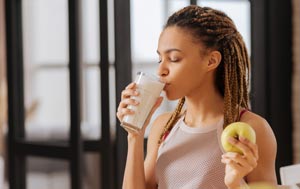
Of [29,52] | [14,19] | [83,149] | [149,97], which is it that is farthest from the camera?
[29,52]

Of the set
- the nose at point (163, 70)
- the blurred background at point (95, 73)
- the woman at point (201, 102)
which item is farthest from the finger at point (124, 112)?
the blurred background at point (95, 73)

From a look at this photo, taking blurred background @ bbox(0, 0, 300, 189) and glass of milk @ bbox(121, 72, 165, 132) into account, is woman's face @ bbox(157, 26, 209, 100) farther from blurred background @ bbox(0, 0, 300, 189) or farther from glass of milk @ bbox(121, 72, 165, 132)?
blurred background @ bbox(0, 0, 300, 189)

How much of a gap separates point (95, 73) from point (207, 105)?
2.06 metres

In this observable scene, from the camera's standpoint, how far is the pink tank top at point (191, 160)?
1255 mm

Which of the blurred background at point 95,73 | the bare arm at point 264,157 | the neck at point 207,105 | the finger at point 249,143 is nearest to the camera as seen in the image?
the finger at point 249,143

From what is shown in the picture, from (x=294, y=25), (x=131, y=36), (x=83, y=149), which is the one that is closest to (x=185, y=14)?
(x=131, y=36)

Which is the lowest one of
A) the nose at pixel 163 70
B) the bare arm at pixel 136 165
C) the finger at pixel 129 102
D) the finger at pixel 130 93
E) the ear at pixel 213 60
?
the bare arm at pixel 136 165

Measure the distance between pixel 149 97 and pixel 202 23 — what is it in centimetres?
21

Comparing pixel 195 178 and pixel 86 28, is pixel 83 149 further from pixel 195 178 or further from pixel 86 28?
pixel 195 178

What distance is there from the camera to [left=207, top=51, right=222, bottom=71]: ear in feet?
4.20

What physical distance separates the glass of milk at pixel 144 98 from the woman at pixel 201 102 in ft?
0.05

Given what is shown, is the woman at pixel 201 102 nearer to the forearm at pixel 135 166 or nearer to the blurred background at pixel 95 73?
the forearm at pixel 135 166

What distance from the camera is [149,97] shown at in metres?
1.24

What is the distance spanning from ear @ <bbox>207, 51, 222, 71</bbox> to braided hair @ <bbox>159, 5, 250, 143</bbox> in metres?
0.01
